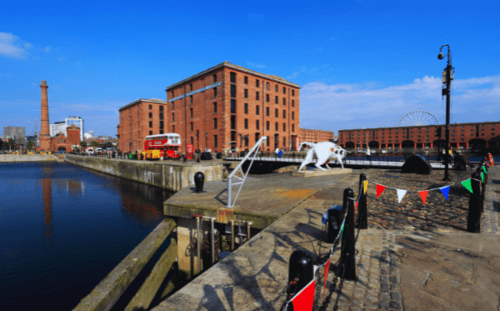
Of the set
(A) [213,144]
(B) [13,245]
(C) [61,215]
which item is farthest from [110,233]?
(A) [213,144]

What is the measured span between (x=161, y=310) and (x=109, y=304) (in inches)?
93.8

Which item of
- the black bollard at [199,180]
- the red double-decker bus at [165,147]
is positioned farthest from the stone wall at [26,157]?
the black bollard at [199,180]

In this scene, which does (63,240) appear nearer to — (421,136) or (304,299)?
(304,299)

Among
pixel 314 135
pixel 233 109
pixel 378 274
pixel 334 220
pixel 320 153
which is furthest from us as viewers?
pixel 314 135

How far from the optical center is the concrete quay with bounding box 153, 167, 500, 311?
322cm

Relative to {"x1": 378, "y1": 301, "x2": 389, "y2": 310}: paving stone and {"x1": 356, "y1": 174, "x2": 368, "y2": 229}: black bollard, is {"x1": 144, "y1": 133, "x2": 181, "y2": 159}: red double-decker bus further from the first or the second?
{"x1": 378, "y1": 301, "x2": 389, "y2": 310}: paving stone

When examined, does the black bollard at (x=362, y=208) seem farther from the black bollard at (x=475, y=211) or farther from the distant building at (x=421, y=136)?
the distant building at (x=421, y=136)

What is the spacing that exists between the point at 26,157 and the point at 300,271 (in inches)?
4186

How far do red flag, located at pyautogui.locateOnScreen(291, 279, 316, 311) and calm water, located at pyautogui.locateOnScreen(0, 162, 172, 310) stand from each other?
8843mm

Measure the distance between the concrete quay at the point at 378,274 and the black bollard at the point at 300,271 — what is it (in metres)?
1.37

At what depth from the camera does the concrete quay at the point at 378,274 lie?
322 centimetres

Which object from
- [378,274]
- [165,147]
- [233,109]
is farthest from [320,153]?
[233,109]

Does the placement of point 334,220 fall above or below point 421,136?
below

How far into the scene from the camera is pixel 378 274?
390 centimetres
